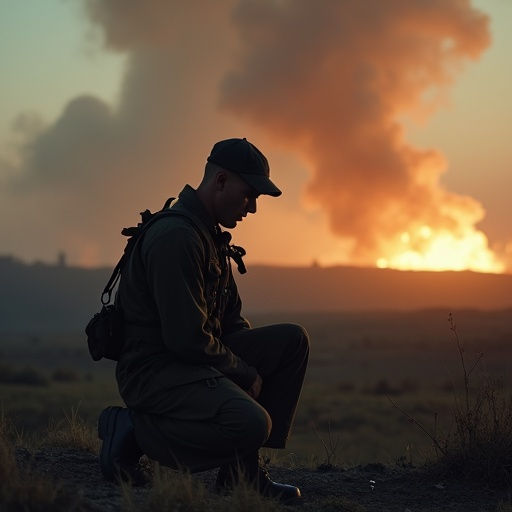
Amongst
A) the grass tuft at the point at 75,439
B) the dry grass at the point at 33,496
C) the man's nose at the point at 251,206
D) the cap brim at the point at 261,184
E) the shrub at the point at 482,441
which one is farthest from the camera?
the grass tuft at the point at 75,439

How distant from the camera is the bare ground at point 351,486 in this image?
5.14 metres

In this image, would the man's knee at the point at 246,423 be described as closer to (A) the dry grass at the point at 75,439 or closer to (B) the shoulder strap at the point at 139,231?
(B) the shoulder strap at the point at 139,231

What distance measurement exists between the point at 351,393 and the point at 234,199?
22.7 meters

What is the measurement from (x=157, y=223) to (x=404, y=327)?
68.2m

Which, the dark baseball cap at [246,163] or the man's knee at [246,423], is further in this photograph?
the dark baseball cap at [246,163]

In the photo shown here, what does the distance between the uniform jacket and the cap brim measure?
0.31 meters

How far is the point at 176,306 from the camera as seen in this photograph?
179 inches

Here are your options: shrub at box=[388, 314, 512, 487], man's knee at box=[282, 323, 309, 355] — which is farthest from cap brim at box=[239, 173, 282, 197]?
shrub at box=[388, 314, 512, 487]

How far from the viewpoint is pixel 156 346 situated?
4.78m

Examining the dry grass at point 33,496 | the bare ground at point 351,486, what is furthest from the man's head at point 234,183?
the dry grass at point 33,496

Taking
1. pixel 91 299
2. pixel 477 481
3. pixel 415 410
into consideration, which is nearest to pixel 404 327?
pixel 415 410

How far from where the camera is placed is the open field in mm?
16125

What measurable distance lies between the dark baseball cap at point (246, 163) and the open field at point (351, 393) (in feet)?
6.99

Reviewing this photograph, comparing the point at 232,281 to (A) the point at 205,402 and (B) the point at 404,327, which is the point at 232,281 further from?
(B) the point at 404,327
